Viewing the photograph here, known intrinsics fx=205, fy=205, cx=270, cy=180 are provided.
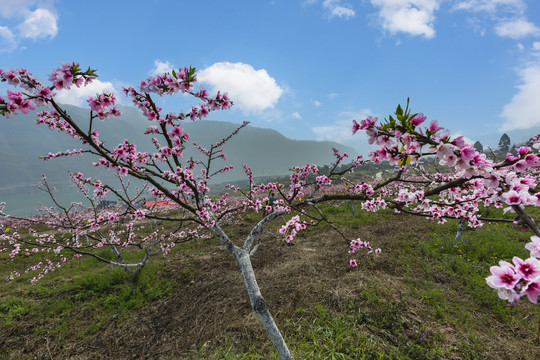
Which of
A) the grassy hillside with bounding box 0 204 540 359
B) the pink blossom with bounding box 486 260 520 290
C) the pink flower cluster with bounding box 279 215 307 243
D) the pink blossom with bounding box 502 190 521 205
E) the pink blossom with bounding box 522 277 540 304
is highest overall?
the pink flower cluster with bounding box 279 215 307 243

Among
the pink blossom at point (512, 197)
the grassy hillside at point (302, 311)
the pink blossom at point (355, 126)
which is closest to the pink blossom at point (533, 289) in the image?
the pink blossom at point (512, 197)

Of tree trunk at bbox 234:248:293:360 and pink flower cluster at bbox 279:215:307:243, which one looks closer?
tree trunk at bbox 234:248:293:360

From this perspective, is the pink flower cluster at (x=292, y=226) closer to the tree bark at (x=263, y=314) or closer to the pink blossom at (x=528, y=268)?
the tree bark at (x=263, y=314)

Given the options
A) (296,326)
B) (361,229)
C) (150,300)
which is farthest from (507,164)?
(361,229)

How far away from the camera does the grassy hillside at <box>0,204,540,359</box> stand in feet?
13.5

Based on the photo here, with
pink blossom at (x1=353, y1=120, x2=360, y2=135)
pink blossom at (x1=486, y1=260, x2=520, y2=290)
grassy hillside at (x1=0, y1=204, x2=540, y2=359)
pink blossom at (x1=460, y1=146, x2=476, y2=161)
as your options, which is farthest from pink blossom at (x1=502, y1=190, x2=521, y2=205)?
grassy hillside at (x1=0, y1=204, x2=540, y2=359)

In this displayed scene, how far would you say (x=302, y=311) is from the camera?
5.03 m

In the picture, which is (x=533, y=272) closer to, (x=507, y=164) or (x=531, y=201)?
(x=531, y=201)

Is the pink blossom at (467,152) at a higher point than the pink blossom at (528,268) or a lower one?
higher

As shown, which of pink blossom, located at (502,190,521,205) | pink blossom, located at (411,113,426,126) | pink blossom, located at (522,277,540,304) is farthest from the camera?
pink blossom, located at (411,113,426,126)

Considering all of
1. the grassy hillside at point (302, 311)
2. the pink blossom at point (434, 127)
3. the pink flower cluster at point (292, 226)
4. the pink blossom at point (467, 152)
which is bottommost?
the grassy hillside at point (302, 311)

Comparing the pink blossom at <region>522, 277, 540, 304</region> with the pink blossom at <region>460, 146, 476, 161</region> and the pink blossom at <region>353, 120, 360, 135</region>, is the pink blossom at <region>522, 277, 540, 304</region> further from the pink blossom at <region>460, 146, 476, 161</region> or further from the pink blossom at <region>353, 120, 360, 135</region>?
the pink blossom at <region>353, 120, 360, 135</region>

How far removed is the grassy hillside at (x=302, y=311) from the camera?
4.12 meters

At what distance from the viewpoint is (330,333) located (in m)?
4.26
